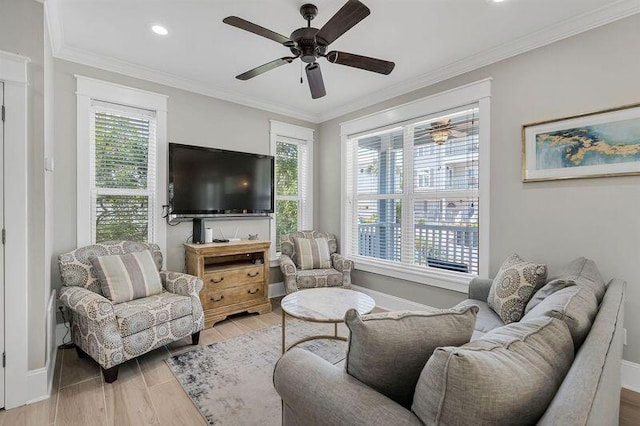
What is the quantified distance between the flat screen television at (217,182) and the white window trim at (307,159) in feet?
1.00

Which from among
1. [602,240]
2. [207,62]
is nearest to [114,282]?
[207,62]

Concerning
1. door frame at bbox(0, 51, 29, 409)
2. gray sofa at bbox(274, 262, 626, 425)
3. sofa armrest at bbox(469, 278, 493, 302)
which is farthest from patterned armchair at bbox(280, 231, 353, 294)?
gray sofa at bbox(274, 262, 626, 425)

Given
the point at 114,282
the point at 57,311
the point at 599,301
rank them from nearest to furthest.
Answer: the point at 599,301
the point at 114,282
the point at 57,311

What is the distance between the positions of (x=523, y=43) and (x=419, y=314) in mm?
2797

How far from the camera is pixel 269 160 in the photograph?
4176 millimetres

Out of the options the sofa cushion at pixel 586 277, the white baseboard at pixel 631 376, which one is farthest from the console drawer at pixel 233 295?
the white baseboard at pixel 631 376

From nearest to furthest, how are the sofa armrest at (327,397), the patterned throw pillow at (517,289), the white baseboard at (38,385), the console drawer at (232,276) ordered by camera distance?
the sofa armrest at (327,397) → the white baseboard at (38,385) → the patterned throw pillow at (517,289) → the console drawer at (232,276)

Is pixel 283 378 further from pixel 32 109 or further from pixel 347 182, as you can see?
pixel 347 182

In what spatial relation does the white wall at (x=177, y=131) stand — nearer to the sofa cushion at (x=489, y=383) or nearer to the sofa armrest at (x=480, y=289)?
the sofa armrest at (x=480, y=289)

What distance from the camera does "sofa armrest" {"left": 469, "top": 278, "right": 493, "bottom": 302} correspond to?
8.77ft

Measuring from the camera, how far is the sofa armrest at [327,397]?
88cm

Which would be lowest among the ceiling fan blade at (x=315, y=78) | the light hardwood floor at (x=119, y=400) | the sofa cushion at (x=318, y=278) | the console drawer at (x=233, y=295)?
the light hardwood floor at (x=119, y=400)

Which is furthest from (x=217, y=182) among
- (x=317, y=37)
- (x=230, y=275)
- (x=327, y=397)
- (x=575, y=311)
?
(x=575, y=311)

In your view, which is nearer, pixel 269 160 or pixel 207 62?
pixel 207 62
